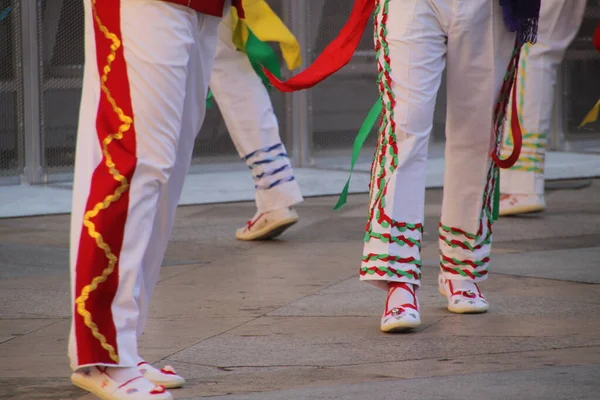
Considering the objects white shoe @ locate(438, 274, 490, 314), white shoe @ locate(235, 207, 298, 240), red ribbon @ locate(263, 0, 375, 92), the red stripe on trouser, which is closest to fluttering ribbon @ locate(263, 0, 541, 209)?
red ribbon @ locate(263, 0, 375, 92)

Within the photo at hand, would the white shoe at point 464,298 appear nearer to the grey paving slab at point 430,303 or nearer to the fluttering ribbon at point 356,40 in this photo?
the grey paving slab at point 430,303

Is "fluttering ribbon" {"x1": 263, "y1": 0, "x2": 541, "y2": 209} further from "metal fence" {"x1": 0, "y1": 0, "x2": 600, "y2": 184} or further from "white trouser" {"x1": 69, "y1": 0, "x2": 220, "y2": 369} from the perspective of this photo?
"metal fence" {"x1": 0, "y1": 0, "x2": 600, "y2": 184}

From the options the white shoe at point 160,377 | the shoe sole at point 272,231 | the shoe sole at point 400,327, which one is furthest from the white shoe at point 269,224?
the white shoe at point 160,377

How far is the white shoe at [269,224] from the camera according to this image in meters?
6.65

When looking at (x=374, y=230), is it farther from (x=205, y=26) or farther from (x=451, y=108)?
(x=205, y=26)

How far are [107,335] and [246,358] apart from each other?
2.49 feet

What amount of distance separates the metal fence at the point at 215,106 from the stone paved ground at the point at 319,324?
289 cm

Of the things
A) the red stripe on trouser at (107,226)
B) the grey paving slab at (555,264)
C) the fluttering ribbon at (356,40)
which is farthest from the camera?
the grey paving slab at (555,264)

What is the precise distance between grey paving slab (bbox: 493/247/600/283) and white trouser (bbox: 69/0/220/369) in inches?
100

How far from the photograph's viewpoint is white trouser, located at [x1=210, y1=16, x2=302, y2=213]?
646 cm

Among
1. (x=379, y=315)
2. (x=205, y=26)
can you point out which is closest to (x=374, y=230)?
(x=379, y=315)

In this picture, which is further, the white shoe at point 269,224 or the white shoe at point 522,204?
the white shoe at point 522,204

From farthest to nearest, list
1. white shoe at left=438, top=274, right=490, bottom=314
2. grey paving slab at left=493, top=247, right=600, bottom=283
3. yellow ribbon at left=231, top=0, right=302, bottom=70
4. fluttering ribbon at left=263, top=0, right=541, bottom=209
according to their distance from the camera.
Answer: grey paving slab at left=493, top=247, right=600, bottom=283 < yellow ribbon at left=231, top=0, right=302, bottom=70 < white shoe at left=438, top=274, right=490, bottom=314 < fluttering ribbon at left=263, top=0, right=541, bottom=209

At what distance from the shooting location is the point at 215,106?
34.3ft
